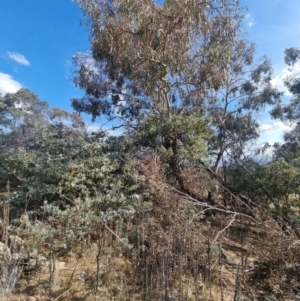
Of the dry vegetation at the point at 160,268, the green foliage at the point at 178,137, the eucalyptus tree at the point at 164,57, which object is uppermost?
the eucalyptus tree at the point at 164,57

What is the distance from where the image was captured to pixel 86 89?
883 cm

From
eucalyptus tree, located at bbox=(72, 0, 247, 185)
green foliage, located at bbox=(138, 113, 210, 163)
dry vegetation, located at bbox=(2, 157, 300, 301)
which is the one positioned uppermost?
eucalyptus tree, located at bbox=(72, 0, 247, 185)

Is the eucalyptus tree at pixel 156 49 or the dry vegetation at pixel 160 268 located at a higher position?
the eucalyptus tree at pixel 156 49

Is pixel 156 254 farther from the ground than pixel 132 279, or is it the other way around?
pixel 156 254

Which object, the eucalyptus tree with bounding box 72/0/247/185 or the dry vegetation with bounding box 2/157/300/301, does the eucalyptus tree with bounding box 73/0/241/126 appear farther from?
the dry vegetation with bounding box 2/157/300/301

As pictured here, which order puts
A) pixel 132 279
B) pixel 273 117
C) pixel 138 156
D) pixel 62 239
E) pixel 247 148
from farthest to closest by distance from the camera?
1. pixel 273 117
2. pixel 247 148
3. pixel 138 156
4. pixel 62 239
5. pixel 132 279

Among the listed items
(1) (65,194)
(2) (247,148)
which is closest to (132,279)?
(1) (65,194)

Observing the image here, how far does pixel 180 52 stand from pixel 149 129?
2.26 meters

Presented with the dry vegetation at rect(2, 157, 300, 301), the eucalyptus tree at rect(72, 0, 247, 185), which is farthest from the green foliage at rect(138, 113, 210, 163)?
the dry vegetation at rect(2, 157, 300, 301)

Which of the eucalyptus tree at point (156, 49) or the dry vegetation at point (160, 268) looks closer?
the dry vegetation at point (160, 268)

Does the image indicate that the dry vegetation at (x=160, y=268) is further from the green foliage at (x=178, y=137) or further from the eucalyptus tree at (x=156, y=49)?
the eucalyptus tree at (x=156, y=49)

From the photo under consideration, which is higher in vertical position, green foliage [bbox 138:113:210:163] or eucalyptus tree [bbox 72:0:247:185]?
eucalyptus tree [bbox 72:0:247:185]

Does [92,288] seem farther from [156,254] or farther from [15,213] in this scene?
[15,213]

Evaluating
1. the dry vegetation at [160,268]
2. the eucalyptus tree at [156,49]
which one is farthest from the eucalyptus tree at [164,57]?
the dry vegetation at [160,268]
